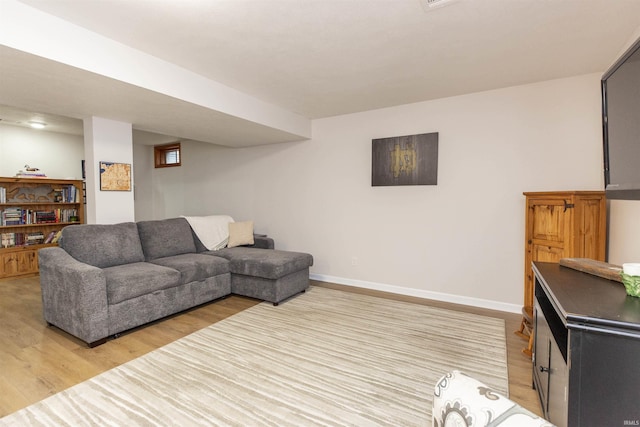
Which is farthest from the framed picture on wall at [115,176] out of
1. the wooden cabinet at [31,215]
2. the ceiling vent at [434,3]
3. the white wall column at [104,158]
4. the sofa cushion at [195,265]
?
the ceiling vent at [434,3]

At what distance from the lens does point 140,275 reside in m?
2.71

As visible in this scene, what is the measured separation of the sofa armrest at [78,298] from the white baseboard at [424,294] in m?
2.71

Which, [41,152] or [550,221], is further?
[41,152]

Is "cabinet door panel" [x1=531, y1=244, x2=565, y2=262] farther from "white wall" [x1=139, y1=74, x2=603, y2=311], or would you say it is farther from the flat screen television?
the flat screen television

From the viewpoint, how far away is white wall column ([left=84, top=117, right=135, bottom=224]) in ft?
11.1

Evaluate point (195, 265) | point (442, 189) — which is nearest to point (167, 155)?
point (195, 265)

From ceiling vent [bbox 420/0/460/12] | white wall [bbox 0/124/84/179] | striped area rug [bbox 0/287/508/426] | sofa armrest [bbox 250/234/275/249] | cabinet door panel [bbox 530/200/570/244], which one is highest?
ceiling vent [bbox 420/0/460/12]

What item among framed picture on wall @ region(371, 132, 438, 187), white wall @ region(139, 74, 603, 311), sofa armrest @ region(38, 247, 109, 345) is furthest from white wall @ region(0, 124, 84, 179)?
framed picture on wall @ region(371, 132, 438, 187)

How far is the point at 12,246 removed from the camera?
4461mm

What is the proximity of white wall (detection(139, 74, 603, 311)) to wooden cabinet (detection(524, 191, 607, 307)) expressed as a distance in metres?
0.67

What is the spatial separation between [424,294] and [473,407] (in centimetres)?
322

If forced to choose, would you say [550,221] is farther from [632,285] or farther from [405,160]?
[405,160]

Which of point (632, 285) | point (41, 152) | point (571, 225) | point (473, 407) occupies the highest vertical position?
point (41, 152)

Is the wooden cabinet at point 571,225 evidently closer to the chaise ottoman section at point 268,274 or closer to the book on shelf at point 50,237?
the chaise ottoman section at point 268,274
